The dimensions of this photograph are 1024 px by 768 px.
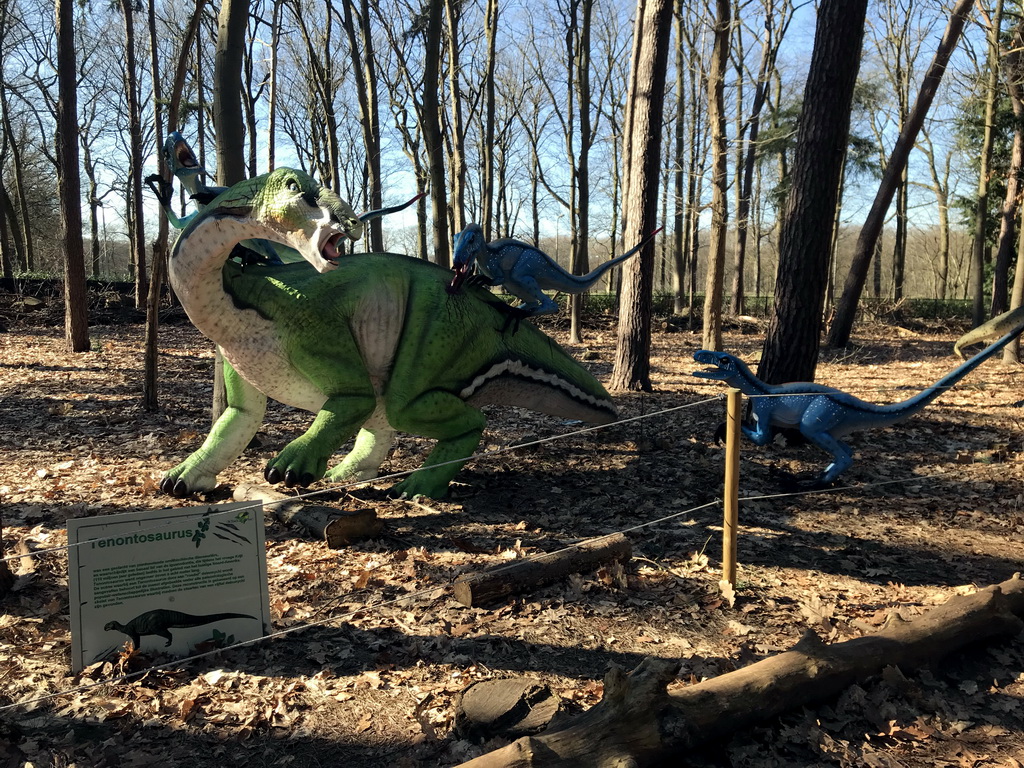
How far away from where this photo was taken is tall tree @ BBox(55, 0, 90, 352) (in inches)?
409

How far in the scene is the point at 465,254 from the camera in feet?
17.4

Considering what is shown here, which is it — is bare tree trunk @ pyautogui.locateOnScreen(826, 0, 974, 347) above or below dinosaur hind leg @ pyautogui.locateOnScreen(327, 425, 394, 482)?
above

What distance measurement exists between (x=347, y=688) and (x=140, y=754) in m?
0.79

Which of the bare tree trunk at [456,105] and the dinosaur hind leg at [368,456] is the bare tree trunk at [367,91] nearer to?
the bare tree trunk at [456,105]

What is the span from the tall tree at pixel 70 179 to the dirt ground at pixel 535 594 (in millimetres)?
→ 3716

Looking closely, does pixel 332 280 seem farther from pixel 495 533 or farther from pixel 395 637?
pixel 395 637

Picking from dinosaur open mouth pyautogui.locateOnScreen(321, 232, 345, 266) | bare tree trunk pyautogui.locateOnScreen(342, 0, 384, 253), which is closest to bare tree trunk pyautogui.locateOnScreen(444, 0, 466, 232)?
bare tree trunk pyautogui.locateOnScreen(342, 0, 384, 253)

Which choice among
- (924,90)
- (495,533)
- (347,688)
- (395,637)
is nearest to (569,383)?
(495,533)

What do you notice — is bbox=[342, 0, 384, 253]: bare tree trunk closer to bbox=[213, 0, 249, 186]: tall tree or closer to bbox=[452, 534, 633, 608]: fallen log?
bbox=[213, 0, 249, 186]: tall tree

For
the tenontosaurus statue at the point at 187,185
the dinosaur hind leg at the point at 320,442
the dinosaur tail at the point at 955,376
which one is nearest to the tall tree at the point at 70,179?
the tenontosaurus statue at the point at 187,185

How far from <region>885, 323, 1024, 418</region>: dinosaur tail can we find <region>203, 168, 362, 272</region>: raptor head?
3.68 meters

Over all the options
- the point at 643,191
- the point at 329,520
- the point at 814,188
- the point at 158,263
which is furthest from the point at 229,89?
the point at 814,188

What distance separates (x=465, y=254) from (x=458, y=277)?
0.26 metres

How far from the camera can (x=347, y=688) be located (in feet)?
9.87
